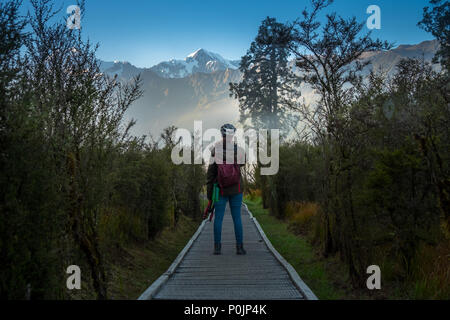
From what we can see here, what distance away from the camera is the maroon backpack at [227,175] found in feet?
21.7

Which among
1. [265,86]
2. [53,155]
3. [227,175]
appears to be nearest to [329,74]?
[227,175]

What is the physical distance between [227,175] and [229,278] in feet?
6.27

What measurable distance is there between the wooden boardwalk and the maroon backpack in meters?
1.28

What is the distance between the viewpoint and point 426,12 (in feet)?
88.5

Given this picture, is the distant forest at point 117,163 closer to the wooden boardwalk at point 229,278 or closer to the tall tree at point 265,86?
the wooden boardwalk at point 229,278

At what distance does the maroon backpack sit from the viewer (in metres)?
6.60

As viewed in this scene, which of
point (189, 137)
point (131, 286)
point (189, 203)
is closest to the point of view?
point (131, 286)

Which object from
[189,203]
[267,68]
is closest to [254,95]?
[267,68]

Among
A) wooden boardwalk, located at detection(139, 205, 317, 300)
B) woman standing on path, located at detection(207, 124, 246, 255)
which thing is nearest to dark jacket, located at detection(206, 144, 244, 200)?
woman standing on path, located at detection(207, 124, 246, 255)

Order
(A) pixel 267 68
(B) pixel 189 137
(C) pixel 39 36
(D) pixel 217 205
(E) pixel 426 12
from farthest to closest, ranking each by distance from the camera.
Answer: (A) pixel 267 68 → (E) pixel 426 12 → (B) pixel 189 137 → (D) pixel 217 205 → (C) pixel 39 36

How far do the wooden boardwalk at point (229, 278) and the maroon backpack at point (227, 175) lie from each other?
1.28m

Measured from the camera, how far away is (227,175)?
21.7 feet

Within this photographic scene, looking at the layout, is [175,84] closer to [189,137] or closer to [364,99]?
[189,137]

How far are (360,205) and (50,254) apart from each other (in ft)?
11.4
